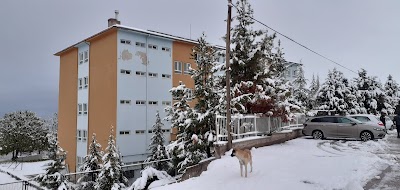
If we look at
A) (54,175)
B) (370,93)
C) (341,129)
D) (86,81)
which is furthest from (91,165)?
(370,93)

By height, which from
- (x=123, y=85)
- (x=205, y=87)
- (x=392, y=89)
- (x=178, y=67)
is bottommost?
(x=205, y=87)

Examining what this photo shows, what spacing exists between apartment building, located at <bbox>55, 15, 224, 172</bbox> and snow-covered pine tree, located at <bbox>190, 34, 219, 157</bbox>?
42.0 ft

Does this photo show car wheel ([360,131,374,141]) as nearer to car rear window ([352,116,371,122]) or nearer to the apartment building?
car rear window ([352,116,371,122])

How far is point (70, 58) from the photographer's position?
1446 inches

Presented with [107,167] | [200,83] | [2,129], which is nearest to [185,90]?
[200,83]

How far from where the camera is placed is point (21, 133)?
50.4 metres

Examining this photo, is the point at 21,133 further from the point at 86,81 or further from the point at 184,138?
the point at 184,138

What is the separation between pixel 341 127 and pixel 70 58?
30.4 meters

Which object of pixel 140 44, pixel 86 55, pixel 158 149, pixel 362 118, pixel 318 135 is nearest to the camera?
pixel 318 135

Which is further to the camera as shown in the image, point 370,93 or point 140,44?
point 370,93

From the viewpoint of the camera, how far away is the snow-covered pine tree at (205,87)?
16597 millimetres

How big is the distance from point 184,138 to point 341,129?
975cm

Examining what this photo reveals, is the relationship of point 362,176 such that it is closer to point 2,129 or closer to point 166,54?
point 166,54

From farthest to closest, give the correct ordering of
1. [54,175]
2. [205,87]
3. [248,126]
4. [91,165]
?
[91,165] < [54,175] < [205,87] < [248,126]
